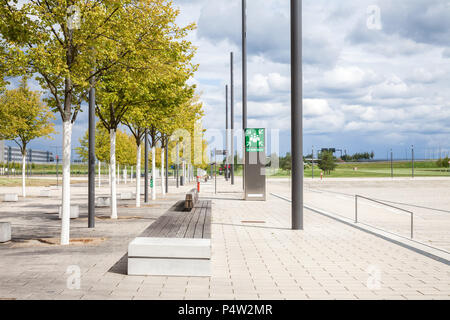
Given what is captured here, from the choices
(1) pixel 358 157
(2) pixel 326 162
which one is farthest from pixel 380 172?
(1) pixel 358 157

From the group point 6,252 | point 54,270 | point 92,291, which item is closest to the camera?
point 92,291

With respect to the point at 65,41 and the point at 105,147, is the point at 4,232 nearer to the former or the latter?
the point at 65,41

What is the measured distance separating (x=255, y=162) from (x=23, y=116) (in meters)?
13.3

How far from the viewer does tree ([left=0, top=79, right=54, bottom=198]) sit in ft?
81.6

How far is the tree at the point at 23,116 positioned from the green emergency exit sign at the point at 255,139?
1217 centimetres

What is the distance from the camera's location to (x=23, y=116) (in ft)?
84.3

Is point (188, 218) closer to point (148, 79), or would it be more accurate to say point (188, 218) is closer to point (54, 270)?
point (148, 79)

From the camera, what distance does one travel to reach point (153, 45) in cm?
1121

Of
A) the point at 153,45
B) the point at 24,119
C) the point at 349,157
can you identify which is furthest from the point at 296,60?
the point at 349,157

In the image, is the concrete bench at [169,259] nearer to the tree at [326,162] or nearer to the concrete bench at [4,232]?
the concrete bench at [4,232]

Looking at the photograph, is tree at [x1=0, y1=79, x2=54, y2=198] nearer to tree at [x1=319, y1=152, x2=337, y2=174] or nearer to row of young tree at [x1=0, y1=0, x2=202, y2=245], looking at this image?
row of young tree at [x1=0, y1=0, x2=202, y2=245]

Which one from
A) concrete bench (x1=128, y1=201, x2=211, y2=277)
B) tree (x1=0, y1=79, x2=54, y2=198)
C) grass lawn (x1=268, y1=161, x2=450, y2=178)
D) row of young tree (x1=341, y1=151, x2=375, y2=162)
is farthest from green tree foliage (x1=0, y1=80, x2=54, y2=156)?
row of young tree (x1=341, y1=151, x2=375, y2=162)

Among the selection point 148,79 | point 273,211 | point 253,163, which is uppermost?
point 148,79

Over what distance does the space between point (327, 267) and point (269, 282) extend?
1.40m
